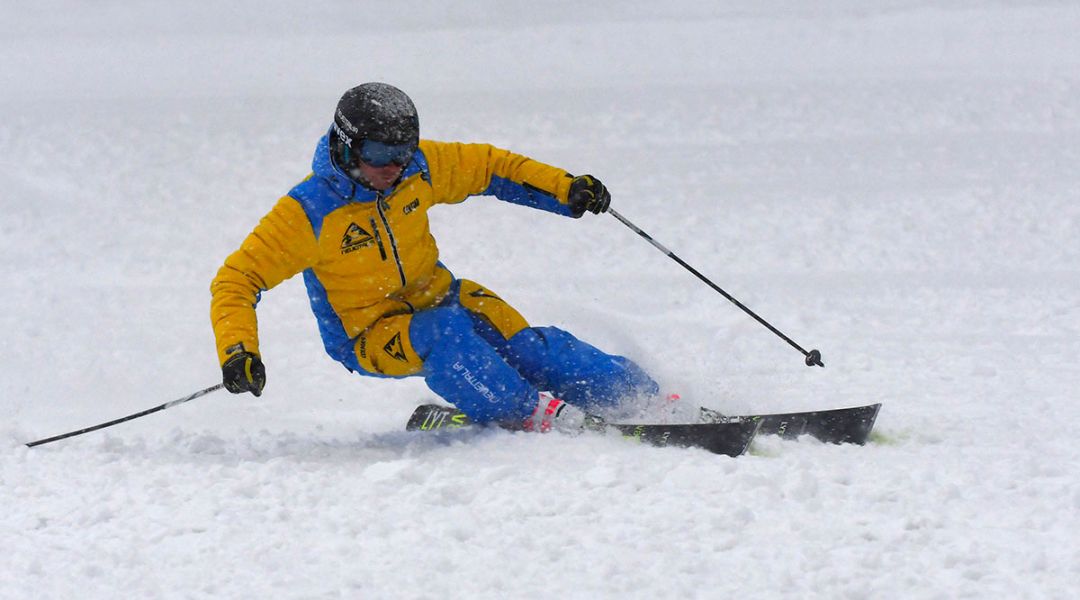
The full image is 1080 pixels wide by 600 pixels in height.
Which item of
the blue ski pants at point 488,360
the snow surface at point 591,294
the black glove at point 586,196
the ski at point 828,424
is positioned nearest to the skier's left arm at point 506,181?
the black glove at point 586,196

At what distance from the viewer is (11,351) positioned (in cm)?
710

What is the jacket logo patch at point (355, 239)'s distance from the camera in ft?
15.6

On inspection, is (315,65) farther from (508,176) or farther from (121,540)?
(121,540)

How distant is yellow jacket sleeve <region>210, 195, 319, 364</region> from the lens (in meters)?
4.50

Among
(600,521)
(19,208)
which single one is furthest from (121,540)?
(19,208)

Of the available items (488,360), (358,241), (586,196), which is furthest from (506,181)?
(488,360)

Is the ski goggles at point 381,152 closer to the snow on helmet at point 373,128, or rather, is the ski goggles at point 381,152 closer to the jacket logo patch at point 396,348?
the snow on helmet at point 373,128

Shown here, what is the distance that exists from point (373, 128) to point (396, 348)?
0.96 meters

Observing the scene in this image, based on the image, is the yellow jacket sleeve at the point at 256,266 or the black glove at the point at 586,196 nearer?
the yellow jacket sleeve at the point at 256,266

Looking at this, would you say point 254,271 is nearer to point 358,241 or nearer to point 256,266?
point 256,266

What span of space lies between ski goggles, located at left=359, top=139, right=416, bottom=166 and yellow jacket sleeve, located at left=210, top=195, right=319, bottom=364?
37 centimetres

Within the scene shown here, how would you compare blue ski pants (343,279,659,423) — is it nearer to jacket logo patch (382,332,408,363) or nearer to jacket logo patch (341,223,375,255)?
jacket logo patch (382,332,408,363)

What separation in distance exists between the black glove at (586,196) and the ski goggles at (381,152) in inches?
33.8

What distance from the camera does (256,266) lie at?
4609 mm
